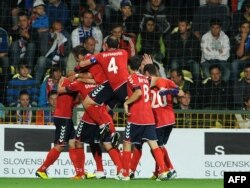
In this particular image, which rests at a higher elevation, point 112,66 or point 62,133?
point 112,66

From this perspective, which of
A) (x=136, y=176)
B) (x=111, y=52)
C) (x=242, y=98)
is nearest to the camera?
(x=111, y=52)

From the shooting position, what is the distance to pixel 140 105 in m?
15.5

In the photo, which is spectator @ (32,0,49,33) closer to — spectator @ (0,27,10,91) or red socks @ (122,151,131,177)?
spectator @ (0,27,10,91)

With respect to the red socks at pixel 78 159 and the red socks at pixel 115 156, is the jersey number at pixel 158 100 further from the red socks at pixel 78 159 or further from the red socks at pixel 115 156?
the red socks at pixel 78 159

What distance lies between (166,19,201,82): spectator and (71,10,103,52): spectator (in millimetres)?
1346

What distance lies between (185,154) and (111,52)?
375 centimetres

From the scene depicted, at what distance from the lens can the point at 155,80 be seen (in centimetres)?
1585

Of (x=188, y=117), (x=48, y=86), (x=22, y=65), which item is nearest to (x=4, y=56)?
(x=22, y=65)

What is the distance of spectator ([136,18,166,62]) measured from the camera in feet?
67.4

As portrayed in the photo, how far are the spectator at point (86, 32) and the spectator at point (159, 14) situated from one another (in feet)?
3.23

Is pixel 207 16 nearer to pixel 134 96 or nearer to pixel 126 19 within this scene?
pixel 126 19

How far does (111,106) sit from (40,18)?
17.1ft

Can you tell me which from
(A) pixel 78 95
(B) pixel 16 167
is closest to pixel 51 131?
(B) pixel 16 167

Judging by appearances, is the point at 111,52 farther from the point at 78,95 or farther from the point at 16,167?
the point at 16,167
